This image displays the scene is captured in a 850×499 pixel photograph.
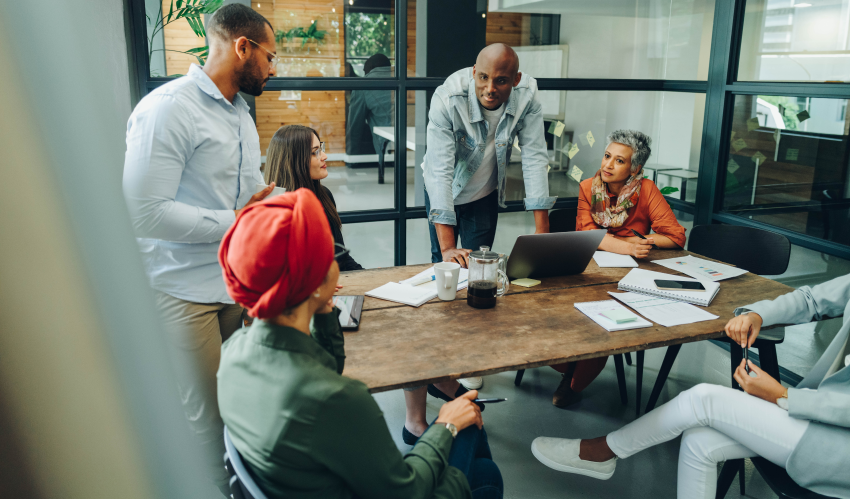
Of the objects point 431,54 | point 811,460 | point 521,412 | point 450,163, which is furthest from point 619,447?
Result: point 431,54

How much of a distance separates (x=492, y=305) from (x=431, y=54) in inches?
73.5

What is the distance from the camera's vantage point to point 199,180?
1.76 m

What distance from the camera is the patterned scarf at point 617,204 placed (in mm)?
2627

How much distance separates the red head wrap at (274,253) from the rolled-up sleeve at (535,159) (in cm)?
183

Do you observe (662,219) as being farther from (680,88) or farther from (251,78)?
(251,78)

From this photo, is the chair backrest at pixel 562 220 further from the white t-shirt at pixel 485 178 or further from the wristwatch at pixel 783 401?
the wristwatch at pixel 783 401

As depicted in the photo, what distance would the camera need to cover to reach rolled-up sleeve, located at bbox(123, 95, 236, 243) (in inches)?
63.3

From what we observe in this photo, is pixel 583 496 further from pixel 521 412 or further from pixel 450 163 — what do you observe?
pixel 450 163

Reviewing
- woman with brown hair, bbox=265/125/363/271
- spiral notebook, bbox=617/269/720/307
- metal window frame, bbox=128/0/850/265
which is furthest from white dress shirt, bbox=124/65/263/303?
spiral notebook, bbox=617/269/720/307

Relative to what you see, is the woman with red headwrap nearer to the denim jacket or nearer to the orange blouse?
the denim jacket

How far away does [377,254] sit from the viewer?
341cm

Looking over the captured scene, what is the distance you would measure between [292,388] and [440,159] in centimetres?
177

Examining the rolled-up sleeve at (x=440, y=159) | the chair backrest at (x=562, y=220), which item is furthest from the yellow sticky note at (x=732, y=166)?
the rolled-up sleeve at (x=440, y=159)

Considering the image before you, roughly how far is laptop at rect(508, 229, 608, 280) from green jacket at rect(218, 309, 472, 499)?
113cm
